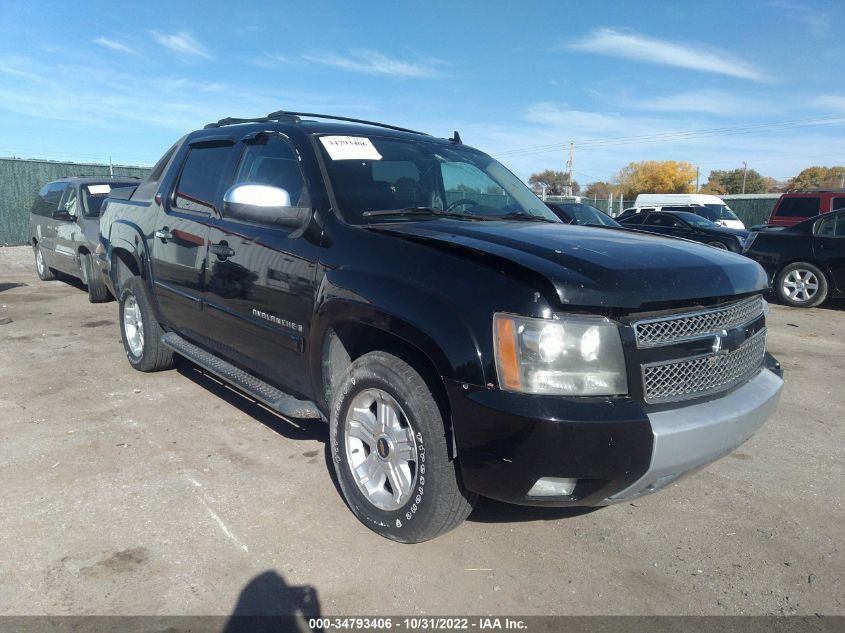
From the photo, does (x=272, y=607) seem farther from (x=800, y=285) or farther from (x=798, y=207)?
(x=798, y=207)

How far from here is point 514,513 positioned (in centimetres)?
326

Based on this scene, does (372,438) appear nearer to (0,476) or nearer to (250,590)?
(250,590)

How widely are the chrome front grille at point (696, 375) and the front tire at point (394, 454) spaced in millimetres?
815

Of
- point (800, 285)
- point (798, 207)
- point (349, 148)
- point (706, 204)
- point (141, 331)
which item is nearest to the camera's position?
point (349, 148)

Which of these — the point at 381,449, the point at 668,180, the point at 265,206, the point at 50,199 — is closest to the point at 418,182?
the point at 265,206

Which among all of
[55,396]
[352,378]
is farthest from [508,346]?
[55,396]

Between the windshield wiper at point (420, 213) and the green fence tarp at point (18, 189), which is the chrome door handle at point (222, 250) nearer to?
the windshield wiper at point (420, 213)

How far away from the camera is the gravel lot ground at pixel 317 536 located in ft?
→ 8.44

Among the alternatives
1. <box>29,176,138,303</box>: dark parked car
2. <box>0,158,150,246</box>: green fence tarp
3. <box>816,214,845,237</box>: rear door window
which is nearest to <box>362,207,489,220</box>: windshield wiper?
<box>29,176,138,303</box>: dark parked car

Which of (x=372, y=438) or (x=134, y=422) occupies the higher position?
(x=372, y=438)

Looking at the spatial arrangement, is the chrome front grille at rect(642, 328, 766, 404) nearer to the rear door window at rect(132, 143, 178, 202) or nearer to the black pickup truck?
the black pickup truck

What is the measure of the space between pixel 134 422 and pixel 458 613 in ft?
9.21

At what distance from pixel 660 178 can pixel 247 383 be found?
7563 centimetres

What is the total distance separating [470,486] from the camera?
8.30 ft
